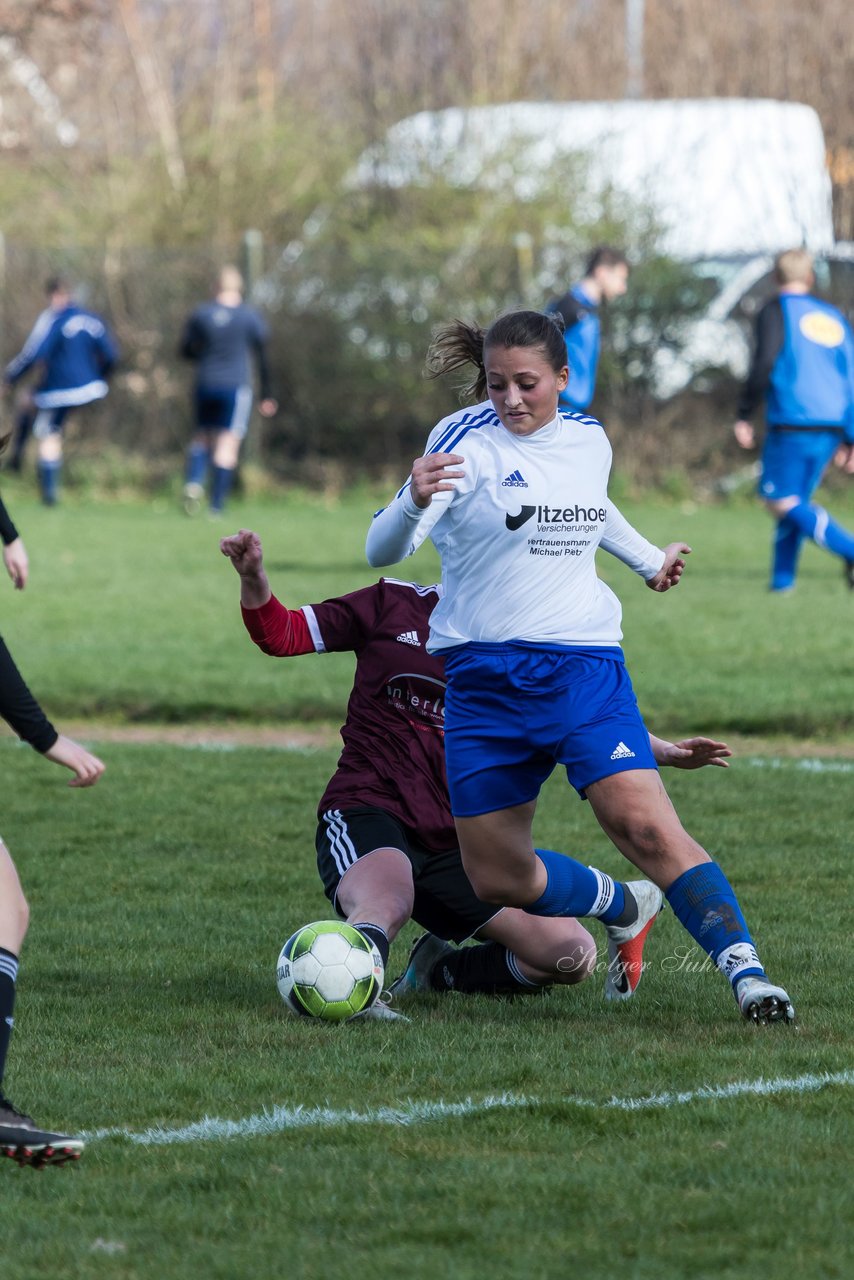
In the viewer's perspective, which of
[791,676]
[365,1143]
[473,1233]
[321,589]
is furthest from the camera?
[321,589]

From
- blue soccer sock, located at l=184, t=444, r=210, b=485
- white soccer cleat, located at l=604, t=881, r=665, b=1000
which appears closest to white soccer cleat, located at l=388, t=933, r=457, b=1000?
white soccer cleat, located at l=604, t=881, r=665, b=1000

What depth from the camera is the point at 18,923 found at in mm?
3756

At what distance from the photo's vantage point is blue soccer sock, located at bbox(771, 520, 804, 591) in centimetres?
1276

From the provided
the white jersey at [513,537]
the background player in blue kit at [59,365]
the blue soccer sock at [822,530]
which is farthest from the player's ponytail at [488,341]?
the background player in blue kit at [59,365]

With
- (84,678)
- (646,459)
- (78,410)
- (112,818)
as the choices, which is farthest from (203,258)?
(112,818)

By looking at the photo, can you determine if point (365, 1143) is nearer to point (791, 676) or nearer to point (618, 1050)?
point (618, 1050)

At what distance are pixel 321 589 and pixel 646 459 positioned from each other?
26.6 feet

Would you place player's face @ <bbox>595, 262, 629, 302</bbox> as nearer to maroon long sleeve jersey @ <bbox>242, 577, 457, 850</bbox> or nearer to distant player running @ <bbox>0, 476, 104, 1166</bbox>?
maroon long sleeve jersey @ <bbox>242, 577, 457, 850</bbox>

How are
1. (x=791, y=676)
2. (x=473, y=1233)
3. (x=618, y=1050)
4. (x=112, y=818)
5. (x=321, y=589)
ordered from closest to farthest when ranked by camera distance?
(x=473, y=1233)
(x=618, y=1050)
(x=112, y=818)
(x=791, y=676)
(x=321, y=589)

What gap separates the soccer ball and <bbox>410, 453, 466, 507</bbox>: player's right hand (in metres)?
1.11

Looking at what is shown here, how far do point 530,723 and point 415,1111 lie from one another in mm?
1024

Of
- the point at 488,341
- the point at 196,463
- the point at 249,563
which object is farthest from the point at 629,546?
the point at 196,463

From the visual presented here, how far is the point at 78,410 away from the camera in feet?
70.7

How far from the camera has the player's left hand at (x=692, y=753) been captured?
16.0ft
